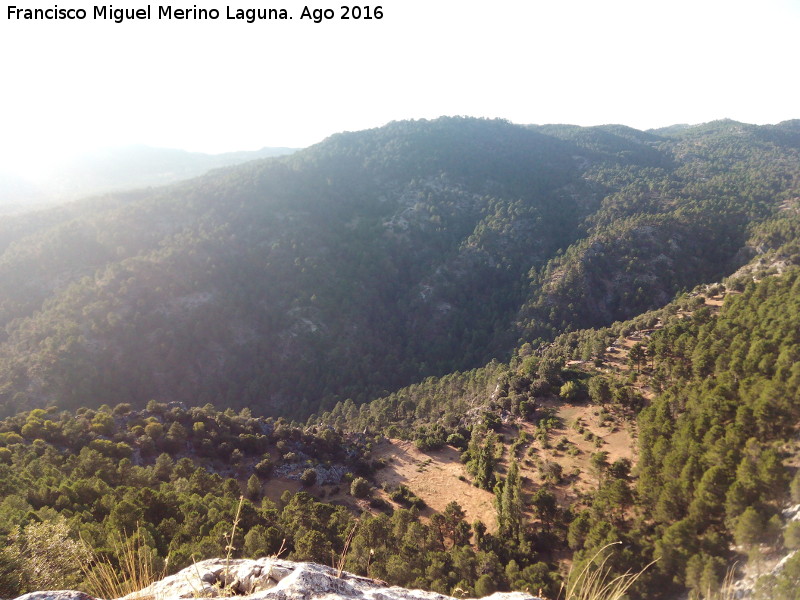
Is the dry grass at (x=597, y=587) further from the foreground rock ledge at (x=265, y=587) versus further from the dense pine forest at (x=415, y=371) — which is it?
the dense pine forest at (x=415, y=371)

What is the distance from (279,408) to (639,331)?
76.5 m

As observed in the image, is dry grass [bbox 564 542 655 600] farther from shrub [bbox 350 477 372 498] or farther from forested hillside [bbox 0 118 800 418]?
forested hillside [bbox 0 118 800 418]

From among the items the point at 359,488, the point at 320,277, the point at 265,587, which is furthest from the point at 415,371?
the point at 265,587

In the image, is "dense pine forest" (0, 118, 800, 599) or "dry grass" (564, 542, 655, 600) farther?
"dense pine forest" (0, 118, 800, 599)

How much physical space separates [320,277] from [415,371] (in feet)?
150

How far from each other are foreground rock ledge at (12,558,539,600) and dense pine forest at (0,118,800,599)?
2235 mm

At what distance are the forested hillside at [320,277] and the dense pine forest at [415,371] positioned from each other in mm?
798

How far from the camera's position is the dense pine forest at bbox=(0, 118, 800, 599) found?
24.7 metres

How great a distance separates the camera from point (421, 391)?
259 feet

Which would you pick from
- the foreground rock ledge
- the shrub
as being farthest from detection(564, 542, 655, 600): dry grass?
the shrub

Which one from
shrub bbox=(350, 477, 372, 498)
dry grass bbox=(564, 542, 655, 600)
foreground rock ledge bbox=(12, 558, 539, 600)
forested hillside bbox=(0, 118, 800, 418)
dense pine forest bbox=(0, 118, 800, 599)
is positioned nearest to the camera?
dry grass bbox=(564, 542, 655, 600)

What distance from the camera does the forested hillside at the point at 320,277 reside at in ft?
306

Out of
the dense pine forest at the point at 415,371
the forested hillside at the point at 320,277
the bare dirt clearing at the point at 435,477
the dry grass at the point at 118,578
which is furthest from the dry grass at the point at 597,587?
the forested hillside at the point at 320,277

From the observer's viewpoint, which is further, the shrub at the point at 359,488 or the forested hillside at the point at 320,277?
the forested hillside at the point at 320,277
